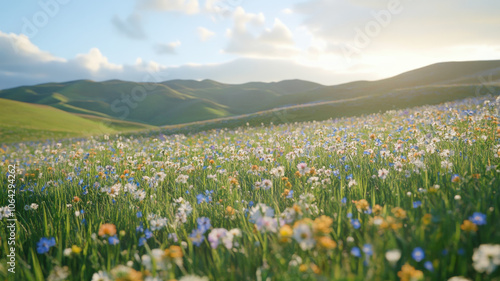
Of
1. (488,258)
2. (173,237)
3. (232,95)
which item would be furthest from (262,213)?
(232,95)

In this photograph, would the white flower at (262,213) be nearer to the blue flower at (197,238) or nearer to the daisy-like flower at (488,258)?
the blue flower at (197,238)

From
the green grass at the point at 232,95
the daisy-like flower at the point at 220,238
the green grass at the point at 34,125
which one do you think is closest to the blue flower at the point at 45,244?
the daisy-like flower at the point at 220,238

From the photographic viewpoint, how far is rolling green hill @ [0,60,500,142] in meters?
30.5

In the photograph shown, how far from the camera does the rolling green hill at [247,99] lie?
30.5 m

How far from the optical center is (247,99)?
125250 millimetres

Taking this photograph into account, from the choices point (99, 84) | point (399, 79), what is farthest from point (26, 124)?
point (99, 84)

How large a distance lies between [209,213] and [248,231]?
845 millimetres

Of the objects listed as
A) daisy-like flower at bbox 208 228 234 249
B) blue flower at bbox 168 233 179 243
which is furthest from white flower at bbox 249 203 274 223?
blue flower at bbox 168 233 179 243

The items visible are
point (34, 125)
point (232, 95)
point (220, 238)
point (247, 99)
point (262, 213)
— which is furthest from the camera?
point (232, 95)

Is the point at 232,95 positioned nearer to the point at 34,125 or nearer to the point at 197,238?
the point at 34,125

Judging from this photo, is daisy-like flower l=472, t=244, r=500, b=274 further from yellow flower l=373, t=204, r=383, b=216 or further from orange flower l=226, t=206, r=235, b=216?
orange flower l=226, t=206, r=235, b=216

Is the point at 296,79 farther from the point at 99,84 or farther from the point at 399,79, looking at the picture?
the point at 99,84

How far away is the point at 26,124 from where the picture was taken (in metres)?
40.2

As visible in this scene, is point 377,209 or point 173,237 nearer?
point 377,209
